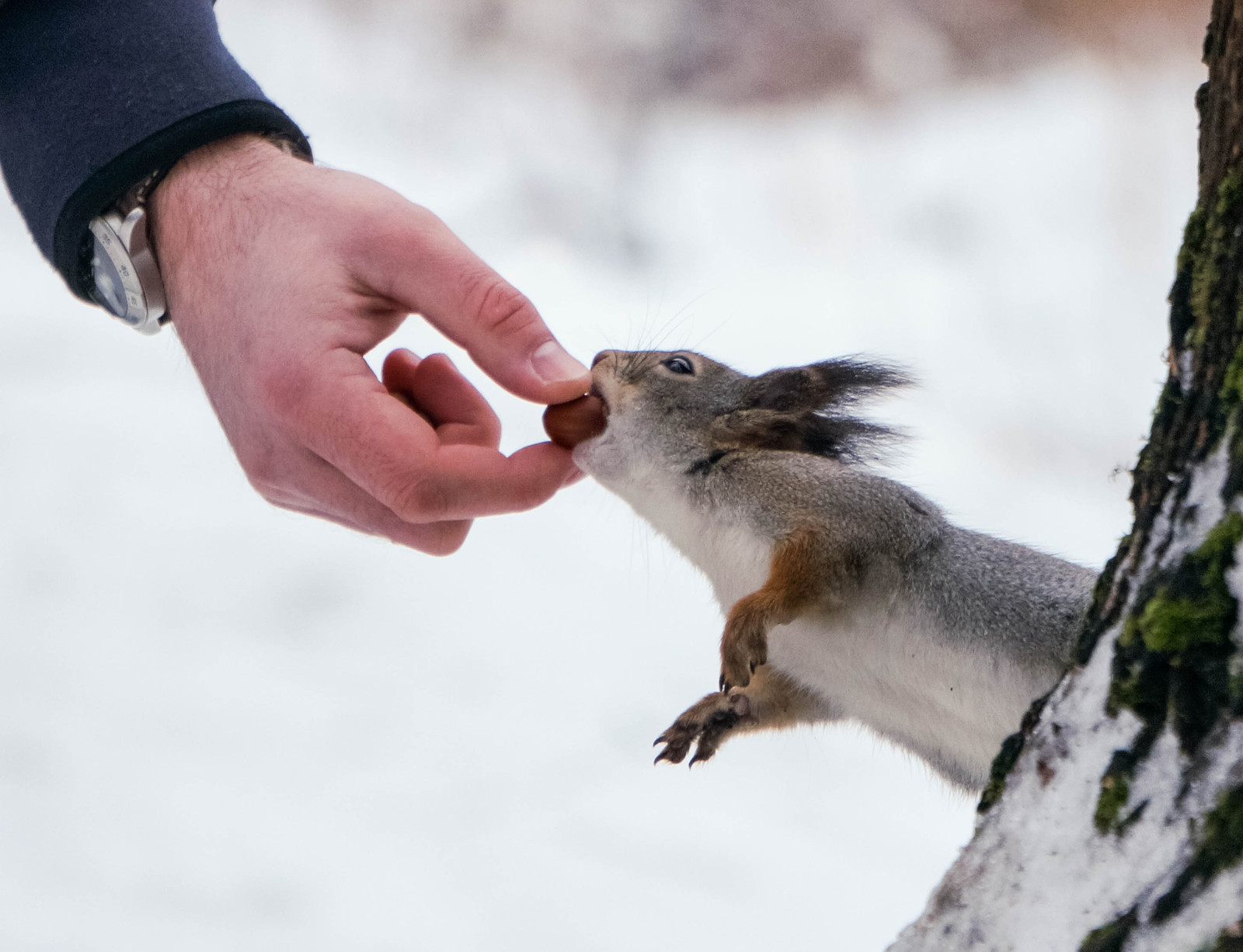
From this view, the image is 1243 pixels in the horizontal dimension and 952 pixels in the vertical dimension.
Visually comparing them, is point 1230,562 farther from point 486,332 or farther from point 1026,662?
point 486,332

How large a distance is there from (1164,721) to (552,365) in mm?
725

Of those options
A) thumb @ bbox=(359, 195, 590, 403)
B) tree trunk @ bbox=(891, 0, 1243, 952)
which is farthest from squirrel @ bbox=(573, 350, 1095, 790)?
tree trunk @ bbox=(891, 0, 1243, 952)

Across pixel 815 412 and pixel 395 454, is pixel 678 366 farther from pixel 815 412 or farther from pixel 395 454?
pixel 395 454

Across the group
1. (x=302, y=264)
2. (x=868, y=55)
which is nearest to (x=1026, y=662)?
(x=302, y=264)

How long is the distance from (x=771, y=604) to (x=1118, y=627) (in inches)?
19.0

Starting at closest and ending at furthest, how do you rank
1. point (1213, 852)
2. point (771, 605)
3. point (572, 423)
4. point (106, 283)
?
point (1213, 852), point (771, 605), point (572, 423), point (106, 283)

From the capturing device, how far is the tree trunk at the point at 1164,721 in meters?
0.48

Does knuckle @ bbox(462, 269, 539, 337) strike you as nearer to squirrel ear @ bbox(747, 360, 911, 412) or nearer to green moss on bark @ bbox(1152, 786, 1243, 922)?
squirrel ear @ bbox(747, 360, 911, 412)

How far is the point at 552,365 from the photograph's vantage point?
1.14 meters

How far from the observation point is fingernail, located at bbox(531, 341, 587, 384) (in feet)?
3.71

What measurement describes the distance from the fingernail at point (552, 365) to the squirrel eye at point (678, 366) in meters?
0.22

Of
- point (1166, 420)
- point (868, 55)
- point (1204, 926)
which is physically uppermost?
point (868, 55)

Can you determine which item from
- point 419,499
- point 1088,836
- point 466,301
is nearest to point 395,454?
point 419,499

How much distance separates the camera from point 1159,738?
0.52 m
